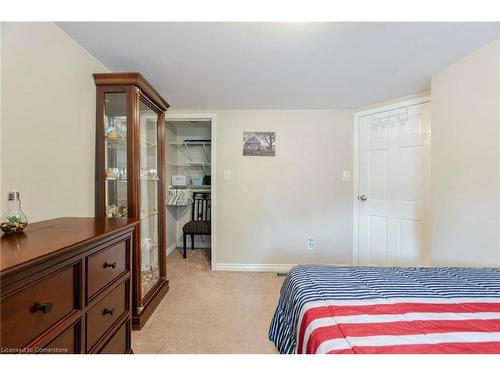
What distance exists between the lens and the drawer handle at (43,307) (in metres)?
0.67

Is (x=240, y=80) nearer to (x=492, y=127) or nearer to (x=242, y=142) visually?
(x=242, y=142)

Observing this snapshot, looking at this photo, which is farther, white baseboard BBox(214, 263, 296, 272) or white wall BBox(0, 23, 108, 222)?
white baseboard BBox(214, 263, 296, 272)

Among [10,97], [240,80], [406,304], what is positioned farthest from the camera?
[240,80]

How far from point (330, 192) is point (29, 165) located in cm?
284

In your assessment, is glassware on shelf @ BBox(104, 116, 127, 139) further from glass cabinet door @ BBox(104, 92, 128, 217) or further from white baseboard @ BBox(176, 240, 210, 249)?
white baseboard @ BBox(176, 240, 210, 249)

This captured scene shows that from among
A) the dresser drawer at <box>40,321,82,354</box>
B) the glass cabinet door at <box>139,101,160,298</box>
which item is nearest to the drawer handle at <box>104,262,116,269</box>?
the dresser drawer at <box>40,321,82,354</box>

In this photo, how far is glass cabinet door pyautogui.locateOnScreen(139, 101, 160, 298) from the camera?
2.04 m

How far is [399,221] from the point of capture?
8.46 feet

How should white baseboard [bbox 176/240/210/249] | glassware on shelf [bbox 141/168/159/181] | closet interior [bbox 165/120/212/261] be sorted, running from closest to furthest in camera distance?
glassware on shelf [bbox 141/168/159/181] → closet interior [bbox 165/120/212/261] → white baseboard [bbox 176/240/210/249]

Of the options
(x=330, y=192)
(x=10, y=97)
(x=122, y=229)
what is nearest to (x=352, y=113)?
(x=330, y=192)

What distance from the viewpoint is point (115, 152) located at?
1.80 m

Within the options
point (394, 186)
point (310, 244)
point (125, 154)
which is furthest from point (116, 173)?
point (394, 186)

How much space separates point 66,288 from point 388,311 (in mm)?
1170

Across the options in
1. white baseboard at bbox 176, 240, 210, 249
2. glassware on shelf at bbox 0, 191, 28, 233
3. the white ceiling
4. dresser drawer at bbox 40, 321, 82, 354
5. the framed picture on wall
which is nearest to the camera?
dresser drawer at bbox 40, 321, 82, 354
